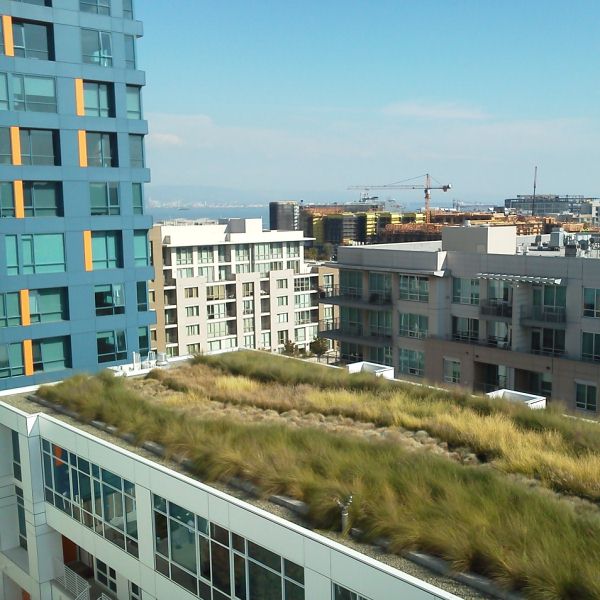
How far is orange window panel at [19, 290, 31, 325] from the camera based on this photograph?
105 feet

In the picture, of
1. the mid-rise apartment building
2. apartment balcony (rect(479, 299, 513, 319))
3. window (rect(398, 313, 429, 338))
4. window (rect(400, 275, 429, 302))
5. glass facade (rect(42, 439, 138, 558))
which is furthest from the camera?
window (rect(398, 313, 429, 338))

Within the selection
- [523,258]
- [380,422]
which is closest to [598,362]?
[523,258]

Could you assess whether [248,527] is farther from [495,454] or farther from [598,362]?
[598,362]

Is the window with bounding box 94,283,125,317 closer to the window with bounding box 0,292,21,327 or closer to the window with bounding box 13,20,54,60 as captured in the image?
the window with bounding box 0,292,21,327

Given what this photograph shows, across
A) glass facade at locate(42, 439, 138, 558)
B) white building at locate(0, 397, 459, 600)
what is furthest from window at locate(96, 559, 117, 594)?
glass facade at locate(42, 439, 138, 558)

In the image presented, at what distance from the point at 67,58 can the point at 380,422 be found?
2185cm

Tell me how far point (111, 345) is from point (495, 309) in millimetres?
20933

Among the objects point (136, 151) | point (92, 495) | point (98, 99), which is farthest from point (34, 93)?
point (92, 495)

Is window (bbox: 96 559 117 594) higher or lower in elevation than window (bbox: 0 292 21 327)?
lower

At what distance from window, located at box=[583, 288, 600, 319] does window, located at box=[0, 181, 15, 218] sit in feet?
89.2

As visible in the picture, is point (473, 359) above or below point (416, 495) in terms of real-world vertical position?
below

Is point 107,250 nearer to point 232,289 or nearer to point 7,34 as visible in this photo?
point 7,34

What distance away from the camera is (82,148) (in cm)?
3309

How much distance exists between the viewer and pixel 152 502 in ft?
54.5
